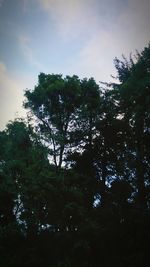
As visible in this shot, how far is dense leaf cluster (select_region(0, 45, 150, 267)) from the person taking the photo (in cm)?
1764

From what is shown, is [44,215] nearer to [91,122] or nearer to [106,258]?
[106,258]

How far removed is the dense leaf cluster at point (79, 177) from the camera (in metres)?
17.6

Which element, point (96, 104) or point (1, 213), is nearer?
point (1, 213)

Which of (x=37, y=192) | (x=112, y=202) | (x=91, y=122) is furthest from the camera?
(x=91, y=122)

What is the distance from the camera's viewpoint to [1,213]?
80.4ft

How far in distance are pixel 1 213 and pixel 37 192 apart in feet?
25.7

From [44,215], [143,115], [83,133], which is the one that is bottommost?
[44,215]

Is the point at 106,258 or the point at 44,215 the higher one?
the point at 44,215

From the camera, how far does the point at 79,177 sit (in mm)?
22109

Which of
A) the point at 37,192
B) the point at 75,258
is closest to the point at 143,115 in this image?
the point at 37,192

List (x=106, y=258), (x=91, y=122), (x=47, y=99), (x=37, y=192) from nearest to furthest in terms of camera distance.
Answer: (x=106, y=258)
(x=37, y=192)
(x=47, y=99)
(x=91, y=122)

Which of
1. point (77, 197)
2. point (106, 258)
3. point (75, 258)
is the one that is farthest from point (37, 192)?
point (106, 258)

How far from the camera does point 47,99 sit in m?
24.0

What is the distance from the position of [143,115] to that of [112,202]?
8.63 meters
